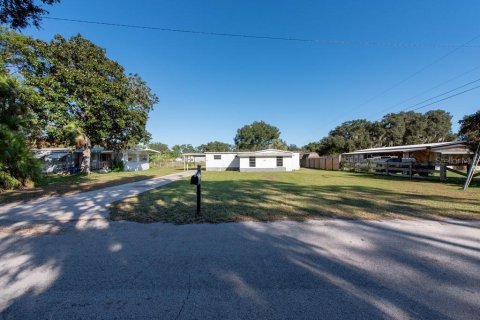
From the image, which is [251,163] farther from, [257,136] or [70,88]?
[257,136]

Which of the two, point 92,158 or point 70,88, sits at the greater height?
point 70,88

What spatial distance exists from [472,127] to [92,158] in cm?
3672

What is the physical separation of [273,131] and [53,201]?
59.5 metres

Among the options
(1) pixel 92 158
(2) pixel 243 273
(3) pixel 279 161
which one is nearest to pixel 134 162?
(1) pixel 92 158

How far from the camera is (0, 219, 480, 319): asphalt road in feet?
6.79

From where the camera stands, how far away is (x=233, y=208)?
6137 millimetres

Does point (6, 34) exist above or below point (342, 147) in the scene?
above

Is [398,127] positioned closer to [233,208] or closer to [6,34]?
[233,208]

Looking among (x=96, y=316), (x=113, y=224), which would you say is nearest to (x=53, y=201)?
(x=113, y=224)

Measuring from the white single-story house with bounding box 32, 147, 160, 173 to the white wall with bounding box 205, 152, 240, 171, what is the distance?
8.66 m

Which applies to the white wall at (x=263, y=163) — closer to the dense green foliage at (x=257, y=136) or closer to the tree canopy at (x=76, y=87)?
the tree canopy at (x=76, y=87)

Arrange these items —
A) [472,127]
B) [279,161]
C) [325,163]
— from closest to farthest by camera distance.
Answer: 1. [472,127]
2. [279,161]
3. [325,163]

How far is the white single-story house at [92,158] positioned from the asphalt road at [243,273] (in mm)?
24030

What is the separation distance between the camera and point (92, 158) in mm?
28797
